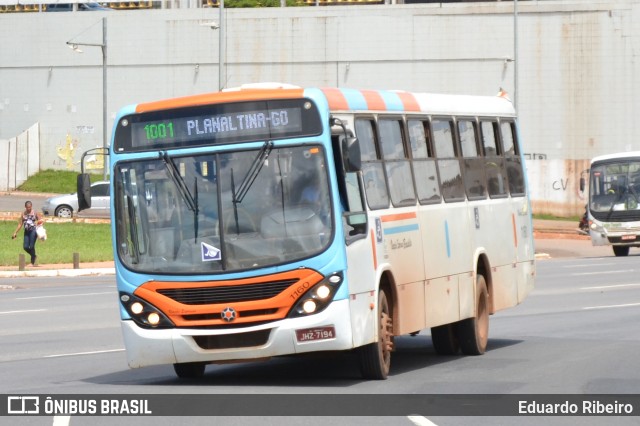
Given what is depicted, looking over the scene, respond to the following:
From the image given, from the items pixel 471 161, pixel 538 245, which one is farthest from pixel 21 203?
pixel 471 161

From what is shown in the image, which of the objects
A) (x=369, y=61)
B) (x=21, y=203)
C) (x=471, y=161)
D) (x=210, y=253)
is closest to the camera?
(x=210, y=253)

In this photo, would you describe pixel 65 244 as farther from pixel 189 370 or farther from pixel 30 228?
pixel 189 370

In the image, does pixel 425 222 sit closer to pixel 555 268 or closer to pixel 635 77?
pixel 555 268

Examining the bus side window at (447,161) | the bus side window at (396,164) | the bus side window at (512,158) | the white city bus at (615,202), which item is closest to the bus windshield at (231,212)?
the bus side window at (396,164)

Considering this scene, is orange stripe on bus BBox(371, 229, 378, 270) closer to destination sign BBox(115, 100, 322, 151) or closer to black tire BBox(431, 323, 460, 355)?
destination sign BBox(115, 100, 322, 151)

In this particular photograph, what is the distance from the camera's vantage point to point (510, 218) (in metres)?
17.6

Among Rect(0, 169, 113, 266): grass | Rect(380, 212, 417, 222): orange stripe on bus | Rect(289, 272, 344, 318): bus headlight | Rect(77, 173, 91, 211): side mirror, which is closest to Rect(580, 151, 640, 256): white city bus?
Rect(0, 169, 113, 266): grass

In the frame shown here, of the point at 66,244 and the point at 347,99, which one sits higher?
the point at 347,99

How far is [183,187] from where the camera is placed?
41.3 ft

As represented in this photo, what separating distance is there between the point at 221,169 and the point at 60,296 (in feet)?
51.0

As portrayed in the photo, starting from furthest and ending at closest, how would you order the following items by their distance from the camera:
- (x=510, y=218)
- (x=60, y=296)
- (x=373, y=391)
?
(x=60, y=296), (x=510, y=218), (x=373, y=391)

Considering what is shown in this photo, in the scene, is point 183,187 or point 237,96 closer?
point 183,187

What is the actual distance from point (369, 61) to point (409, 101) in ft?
182

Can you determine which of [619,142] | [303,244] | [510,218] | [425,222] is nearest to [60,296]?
[510,218]
